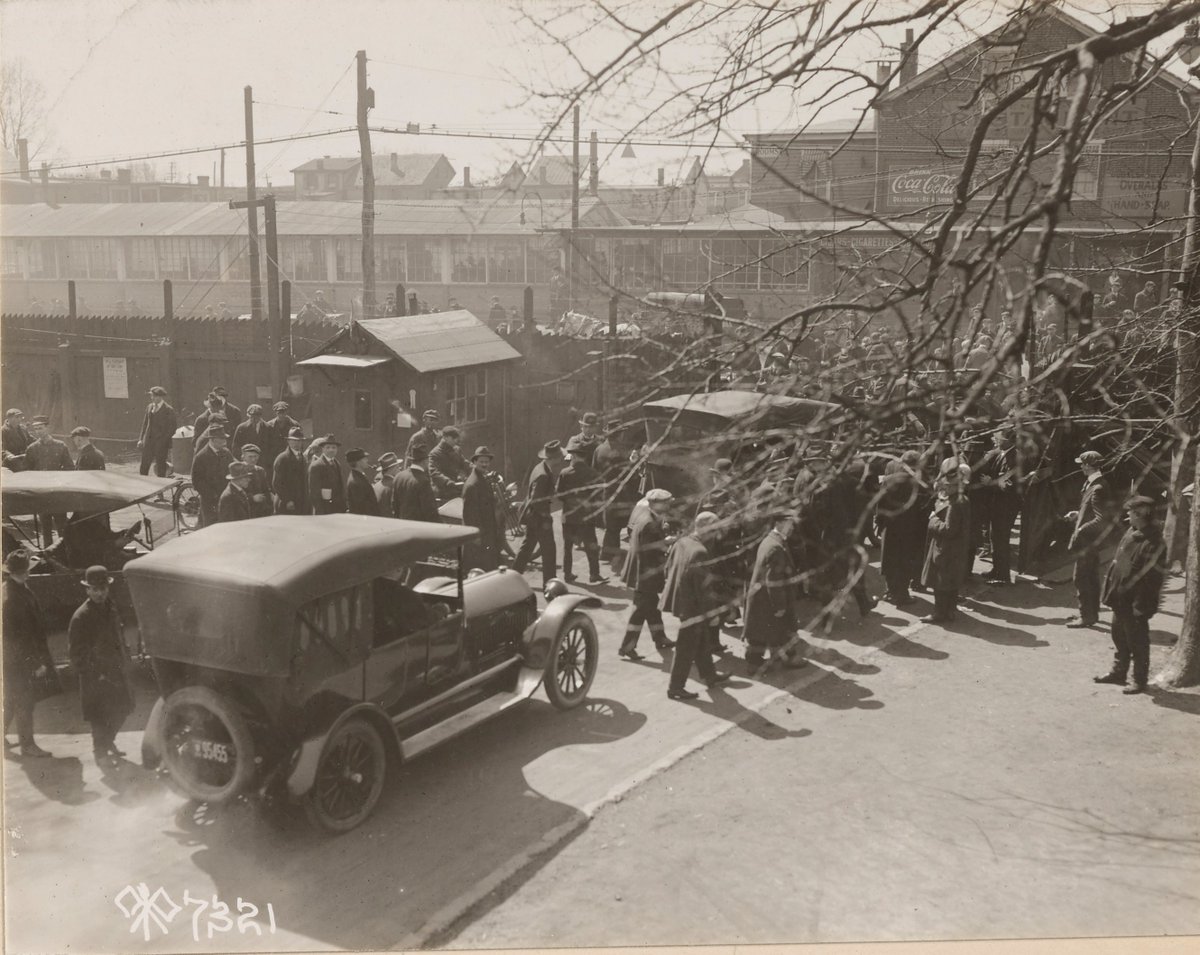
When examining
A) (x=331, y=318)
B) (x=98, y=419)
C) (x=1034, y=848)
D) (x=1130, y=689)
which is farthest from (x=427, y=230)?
(x=1034, y=848)

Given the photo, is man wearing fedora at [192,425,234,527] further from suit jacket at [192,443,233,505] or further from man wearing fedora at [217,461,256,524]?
man wearing fedora at [217,461,256,524]

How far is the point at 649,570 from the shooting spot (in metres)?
10.1

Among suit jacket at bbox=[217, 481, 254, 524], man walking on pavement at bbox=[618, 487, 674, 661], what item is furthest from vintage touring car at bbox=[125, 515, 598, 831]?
suit jacket at bbox=[217, 481, 254, 524]

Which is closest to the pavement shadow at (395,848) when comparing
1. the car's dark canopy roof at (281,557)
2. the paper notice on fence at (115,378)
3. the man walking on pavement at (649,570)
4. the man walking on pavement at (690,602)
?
the car's dark canopy roof at (281,557)

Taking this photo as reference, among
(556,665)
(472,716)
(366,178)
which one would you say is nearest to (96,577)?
(472,716)

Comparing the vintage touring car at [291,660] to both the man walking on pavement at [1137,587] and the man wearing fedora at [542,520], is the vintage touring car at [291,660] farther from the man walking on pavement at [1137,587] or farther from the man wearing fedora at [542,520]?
the man walking on pavement at [1137,587]

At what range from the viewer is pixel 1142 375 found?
1138cm

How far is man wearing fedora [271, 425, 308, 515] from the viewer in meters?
13.1

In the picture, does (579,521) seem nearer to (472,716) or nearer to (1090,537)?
(472,716)

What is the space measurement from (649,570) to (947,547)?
3.55m

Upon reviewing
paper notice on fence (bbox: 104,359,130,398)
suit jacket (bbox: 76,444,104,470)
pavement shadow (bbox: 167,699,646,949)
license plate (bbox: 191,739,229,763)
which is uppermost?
paper notice on fence (bbox: 104,359,130,398)

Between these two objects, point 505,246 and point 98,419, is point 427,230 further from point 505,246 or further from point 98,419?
point 98,419

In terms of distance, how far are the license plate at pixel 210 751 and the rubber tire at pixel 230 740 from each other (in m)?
0.09

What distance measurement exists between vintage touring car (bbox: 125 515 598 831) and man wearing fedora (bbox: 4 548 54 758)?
1.35 metres
